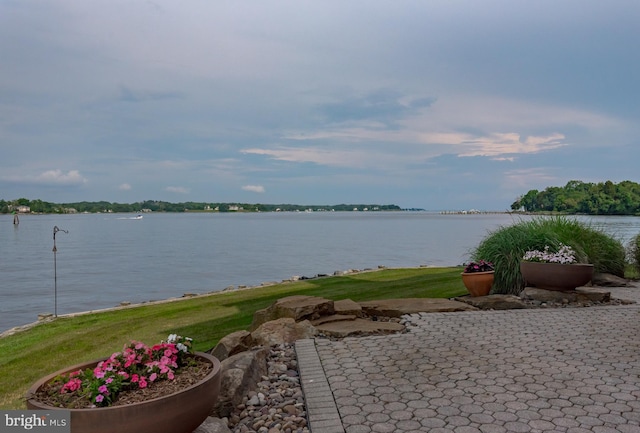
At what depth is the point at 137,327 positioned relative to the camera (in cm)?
1038

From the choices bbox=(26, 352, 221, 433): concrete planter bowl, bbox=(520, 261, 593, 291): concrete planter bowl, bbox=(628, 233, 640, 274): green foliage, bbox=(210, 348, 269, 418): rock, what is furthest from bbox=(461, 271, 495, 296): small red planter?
bbox=(26, 352, 221, 433): concrete planter bowl

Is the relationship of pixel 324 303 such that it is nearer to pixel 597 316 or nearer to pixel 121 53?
pixel 597 316

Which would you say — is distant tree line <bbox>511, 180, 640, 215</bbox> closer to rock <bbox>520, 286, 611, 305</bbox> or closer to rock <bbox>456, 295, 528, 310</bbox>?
rock <bbox>520, 286, 611, 305</bbox>

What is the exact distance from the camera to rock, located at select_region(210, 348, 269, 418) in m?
4.05

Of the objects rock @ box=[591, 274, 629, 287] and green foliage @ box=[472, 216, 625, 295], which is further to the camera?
rock @ box=[591, 274, 629, 287]

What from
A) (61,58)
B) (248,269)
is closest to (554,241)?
(61,58)

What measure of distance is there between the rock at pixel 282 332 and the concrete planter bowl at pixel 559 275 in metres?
5.12

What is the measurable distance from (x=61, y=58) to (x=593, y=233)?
1965cm

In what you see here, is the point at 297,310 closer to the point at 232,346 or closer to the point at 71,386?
the point at 232,346

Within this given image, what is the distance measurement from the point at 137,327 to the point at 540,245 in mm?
9189

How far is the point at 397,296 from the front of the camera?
1147cm

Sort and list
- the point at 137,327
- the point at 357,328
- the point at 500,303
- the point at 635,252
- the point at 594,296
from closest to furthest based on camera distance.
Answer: the point at 357,328 < the point at 500,303 < the point at 594,296 < the point at 137,327 < the point at 635,252

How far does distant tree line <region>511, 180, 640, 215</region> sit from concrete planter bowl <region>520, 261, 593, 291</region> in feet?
114

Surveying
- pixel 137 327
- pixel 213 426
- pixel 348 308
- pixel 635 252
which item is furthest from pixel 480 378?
pixel 635 252
